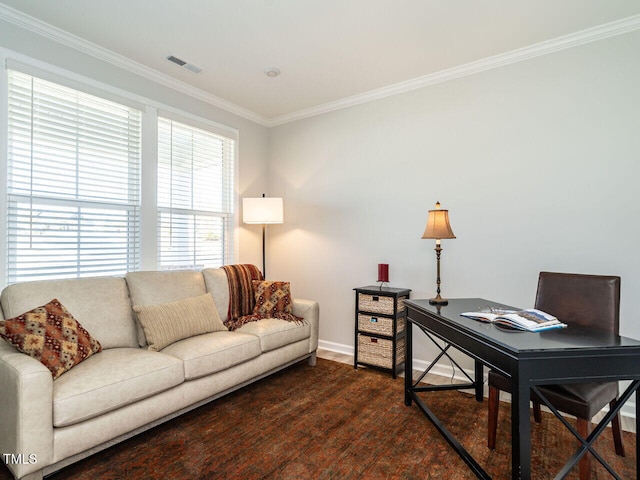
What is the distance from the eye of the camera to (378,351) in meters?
3.34

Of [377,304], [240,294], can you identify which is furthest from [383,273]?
[240,294]

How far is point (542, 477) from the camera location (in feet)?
6.12

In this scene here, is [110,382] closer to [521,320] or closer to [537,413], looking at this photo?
[521,320]

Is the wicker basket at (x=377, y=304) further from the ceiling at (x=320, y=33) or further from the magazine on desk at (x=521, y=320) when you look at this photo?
the ceiling at (x=320, y=33)

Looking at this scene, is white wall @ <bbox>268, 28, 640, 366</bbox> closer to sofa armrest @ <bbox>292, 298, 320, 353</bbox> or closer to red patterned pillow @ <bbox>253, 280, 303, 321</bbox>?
sofa armrest @ <bbox>292, 298, 320, 353</bbox>

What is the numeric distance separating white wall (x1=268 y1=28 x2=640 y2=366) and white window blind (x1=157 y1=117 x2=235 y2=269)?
30.6 inches

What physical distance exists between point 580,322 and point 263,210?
2864 mm

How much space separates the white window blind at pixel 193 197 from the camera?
3512 mm

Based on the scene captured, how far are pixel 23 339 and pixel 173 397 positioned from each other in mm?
888

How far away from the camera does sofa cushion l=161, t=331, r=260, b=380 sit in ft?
7.93

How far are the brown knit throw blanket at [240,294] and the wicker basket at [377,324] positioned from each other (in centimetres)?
103

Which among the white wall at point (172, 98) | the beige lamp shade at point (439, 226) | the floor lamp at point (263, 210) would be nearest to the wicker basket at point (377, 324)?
the beige lamp shade at point (439, 226)

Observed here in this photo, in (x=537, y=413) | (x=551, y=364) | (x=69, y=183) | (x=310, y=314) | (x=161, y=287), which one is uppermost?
(x=69, y=183)

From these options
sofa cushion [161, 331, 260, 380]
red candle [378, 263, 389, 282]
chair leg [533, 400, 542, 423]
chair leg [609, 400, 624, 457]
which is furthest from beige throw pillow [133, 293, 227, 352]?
chair leg [609, 400, 624, 457]
